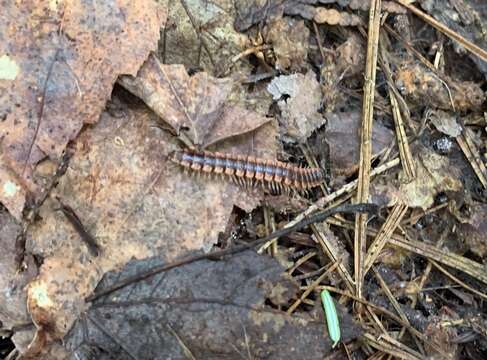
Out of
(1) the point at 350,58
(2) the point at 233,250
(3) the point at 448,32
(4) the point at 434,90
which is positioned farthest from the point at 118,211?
(3) the point at 448,32

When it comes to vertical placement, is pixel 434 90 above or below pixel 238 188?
above

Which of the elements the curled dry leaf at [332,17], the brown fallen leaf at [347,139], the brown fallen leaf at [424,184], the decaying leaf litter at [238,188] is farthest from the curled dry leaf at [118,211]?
the curled dry leaf at [332,17]

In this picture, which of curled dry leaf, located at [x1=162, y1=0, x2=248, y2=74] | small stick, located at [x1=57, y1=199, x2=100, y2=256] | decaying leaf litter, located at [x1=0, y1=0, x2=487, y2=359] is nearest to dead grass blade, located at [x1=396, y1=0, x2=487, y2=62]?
decaying leaf litter, located at [x1=0, y1=0, x2=487, y2=359]

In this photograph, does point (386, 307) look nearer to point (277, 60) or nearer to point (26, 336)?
point (277, 60)

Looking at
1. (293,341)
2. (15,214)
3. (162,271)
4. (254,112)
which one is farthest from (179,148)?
(293,341)

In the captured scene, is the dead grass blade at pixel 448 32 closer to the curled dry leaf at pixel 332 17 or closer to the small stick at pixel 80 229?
the curled dry leaf at pixel 332 17

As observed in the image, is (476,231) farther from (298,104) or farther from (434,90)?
(298,104)

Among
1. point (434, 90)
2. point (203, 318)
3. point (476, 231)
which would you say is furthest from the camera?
point (434, 90)
